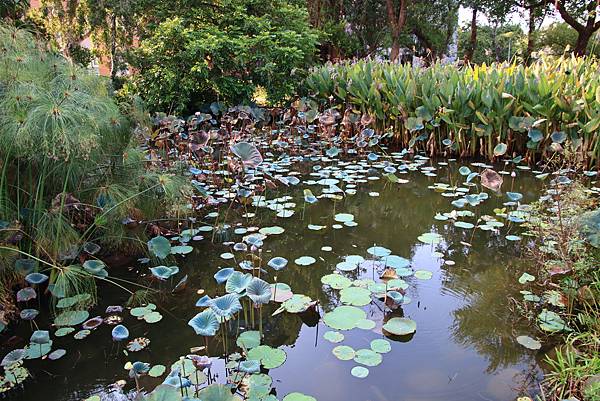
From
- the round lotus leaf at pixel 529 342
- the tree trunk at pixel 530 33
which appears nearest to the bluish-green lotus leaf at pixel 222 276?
the round lotus leaf at pixel 529 342

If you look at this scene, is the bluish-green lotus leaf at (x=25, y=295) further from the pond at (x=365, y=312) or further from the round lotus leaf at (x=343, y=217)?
the round lotus leaf at (x=343, y=217)

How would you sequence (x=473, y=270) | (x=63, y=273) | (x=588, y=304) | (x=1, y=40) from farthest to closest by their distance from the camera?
(x=473, y=270), (x=1, y=40), (x=63, y=273), (x=588, y=304)

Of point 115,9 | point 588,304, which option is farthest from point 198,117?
point 115,9

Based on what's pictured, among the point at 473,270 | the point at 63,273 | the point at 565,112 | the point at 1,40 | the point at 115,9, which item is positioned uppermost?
the point at 115,9

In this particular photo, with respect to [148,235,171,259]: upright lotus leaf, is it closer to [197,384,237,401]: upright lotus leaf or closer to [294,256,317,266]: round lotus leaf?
[294,256,317,266]: round lotus leaf

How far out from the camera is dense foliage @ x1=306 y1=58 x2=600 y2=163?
459cm

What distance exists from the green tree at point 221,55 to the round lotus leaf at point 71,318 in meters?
4.65

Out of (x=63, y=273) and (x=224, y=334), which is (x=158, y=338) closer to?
(x=224, y=334)

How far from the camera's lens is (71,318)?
2107mm

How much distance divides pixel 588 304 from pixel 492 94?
133 inches

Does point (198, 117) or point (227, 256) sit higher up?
point (198, 117)

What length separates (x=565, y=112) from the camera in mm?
4621

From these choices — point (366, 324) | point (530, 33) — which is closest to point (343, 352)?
point (366, 324)

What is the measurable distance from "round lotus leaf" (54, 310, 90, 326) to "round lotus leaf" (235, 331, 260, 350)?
713 mm
